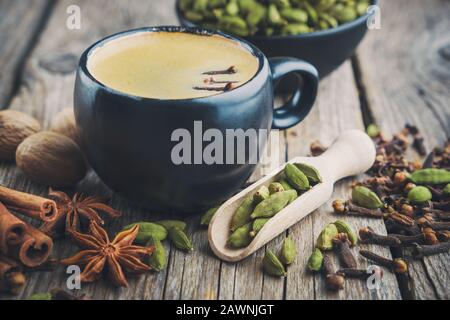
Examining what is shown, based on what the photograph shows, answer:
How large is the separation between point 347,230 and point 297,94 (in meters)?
0.43

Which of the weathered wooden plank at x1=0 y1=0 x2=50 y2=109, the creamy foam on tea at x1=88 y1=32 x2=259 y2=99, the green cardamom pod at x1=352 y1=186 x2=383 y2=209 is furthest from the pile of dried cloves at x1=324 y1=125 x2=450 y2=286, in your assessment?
the weathered wooden plank at x1=0 y1=0 x2=50 y2=109

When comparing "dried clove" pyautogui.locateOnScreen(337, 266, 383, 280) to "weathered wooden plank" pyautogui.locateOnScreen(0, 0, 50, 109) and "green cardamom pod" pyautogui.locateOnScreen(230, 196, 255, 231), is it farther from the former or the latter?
"weathered wooden plank" pyautogui.locateOnScreen(0, 0, 50, 109)

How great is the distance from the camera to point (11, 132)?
1.68 meters

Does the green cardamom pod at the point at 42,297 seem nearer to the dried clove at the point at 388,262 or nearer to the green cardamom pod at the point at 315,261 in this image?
the green cardamom pod at the point at 315,261

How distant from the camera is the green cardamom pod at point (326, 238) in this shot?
4.57 feet

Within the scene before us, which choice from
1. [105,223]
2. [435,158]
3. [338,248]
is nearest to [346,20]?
[435,158]

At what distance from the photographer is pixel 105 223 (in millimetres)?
1471

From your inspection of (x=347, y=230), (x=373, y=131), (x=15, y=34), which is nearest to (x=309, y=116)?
(x=373, y=131)

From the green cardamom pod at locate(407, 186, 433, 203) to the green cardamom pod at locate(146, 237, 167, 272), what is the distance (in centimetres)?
63

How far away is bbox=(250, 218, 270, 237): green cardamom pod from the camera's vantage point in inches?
53.7

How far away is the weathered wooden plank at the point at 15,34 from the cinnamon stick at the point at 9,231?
0.79 m

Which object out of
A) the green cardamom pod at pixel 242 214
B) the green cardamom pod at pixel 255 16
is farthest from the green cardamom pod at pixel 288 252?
the green cardamom pod at pixel 255 16

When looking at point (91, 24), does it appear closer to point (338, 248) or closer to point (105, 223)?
point (105, 223)

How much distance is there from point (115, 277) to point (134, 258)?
6cm
